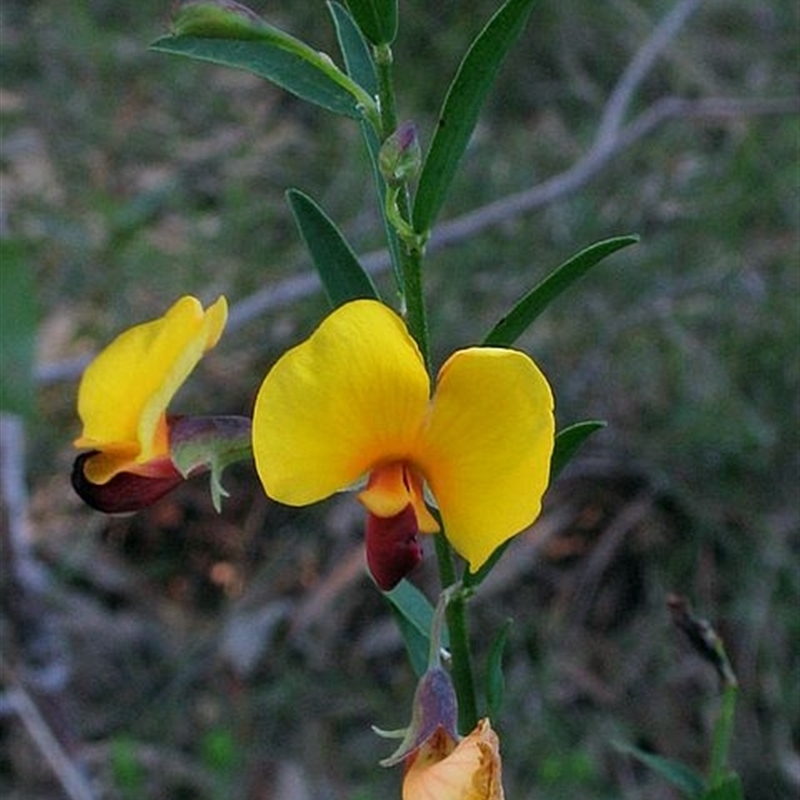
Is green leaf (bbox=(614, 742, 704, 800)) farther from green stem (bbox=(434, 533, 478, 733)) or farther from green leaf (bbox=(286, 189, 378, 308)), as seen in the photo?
green leaf (bbox=(286, 189, 378, 308))

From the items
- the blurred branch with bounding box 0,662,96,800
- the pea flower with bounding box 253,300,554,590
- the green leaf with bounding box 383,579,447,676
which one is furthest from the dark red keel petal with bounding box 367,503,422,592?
the blurred branch with bounding box 0,662,96,800

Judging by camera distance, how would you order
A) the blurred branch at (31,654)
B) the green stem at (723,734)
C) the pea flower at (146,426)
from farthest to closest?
the blurred branch at (31,654) → the green stem at (723,734) → the pea flower at (146,426)

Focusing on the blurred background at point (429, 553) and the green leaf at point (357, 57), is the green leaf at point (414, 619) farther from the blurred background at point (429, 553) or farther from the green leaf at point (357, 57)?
the blurred background at point (429, 553)

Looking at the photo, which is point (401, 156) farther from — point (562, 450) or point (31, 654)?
point (31, 654)

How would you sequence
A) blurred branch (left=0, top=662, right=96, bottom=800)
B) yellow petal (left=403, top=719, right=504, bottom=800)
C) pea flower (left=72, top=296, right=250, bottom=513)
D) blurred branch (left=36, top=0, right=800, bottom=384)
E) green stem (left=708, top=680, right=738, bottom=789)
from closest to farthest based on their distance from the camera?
yellow petal (left=403, top=719, right=504, bottom=800) < pea flower (left=72, top=296, right=250, bottom=513) < green stem (left=708, top=680, right=738, bottom=789) < blurred branch (left=0, top=662, right=96, bottom=800) < blurred branch (left=36, top=0, right=800, bottom=384)

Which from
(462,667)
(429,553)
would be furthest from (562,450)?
(429,553)

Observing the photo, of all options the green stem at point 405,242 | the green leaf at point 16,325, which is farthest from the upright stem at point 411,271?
the green leaf at point 16,325

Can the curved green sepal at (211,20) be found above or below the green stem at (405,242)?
above

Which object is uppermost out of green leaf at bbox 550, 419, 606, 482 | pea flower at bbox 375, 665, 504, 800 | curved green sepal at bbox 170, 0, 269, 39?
curved green sepal at bbox 170, 0, 269, 39
